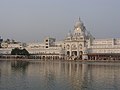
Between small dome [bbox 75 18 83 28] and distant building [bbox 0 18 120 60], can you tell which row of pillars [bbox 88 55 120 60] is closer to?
distant building [bbox 0 18 120 60]

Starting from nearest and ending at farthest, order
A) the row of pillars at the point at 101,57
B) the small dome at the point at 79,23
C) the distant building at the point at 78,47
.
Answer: the row of pillars at the point at 101,57 → the distant building at the point at 78,47 → the small dome at the point at 79,23

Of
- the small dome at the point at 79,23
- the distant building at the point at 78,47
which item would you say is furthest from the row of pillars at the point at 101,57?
the small dome at the point at 79,23

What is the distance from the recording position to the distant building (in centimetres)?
8569

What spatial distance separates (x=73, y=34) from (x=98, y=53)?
52.0 feet

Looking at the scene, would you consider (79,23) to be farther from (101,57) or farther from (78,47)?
(101,57)

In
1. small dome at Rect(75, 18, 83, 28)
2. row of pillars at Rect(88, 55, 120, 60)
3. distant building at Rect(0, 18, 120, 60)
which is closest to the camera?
row of pillars at Rect(88, 55, 120, 60)

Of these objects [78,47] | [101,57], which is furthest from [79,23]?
[101,57]

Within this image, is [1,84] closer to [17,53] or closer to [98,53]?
[98,53]

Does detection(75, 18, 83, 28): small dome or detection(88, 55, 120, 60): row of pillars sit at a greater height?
detection(75, 18, 83, 28): small dome

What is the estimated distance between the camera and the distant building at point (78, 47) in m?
85.7

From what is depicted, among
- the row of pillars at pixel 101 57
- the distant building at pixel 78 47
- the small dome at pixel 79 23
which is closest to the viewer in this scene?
the row of pillars at pixel 101 57

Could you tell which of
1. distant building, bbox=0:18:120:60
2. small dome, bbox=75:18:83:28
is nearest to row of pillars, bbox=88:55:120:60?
distant building, bbox=0:18:120:60

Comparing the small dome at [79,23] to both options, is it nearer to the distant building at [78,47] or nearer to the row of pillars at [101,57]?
the distant building at [78,47]

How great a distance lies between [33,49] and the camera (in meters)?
104
